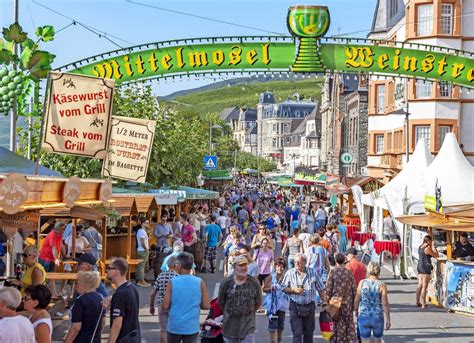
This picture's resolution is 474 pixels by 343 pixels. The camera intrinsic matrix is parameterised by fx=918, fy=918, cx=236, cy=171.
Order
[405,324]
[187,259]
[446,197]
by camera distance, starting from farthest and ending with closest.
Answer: [446,197] < [405,324] < [187,259]

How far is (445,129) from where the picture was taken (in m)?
41.1

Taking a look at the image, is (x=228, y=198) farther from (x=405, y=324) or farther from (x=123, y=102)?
(x=405, y=324)

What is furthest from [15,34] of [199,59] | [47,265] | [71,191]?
[199,59]

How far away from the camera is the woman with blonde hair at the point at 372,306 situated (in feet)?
40.0

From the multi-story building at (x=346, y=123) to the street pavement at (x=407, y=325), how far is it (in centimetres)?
4416

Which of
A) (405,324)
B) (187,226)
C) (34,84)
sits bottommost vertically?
(405,324)

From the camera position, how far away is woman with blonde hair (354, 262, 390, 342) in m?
12.2

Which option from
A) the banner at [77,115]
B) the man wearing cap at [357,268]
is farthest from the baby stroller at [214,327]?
the man wearing cap at [357,268]

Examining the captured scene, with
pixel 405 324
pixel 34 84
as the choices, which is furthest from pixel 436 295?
pixel 34 84

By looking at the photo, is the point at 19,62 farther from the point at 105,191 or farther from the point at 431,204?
the point at 431,204

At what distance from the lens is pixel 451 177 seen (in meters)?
26.5

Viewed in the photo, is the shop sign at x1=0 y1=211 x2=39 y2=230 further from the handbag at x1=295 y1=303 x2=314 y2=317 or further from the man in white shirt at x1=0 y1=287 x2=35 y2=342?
the man in white shirt at x1=0 y1=287 x2=35 y2=342

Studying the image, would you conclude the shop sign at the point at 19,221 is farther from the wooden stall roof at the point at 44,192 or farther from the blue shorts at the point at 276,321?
the blue shorts at the point at 276,321

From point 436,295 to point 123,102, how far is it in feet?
45.0
